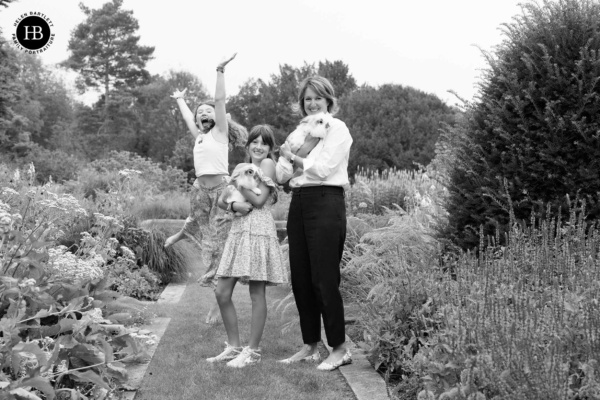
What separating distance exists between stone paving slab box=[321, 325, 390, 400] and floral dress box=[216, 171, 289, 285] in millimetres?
755

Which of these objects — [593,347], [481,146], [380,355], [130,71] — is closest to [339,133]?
[481,146]

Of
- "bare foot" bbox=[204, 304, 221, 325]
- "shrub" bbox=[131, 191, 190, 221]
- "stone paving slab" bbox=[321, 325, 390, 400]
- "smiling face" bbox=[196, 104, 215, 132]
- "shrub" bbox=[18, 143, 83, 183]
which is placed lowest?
"bare foot" bbox=[204, 304, 221, 325]

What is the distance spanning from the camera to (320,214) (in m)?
4.81

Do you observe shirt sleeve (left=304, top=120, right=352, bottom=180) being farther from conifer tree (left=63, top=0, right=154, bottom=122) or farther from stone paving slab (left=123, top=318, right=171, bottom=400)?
conifer tree (left=63, top=0, right=154, bottom=122)

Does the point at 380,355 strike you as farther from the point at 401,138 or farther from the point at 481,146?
the point at 401,138

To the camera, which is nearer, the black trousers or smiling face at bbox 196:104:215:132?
the black trousers

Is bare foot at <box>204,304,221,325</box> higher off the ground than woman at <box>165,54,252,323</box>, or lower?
lower

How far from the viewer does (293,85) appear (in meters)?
43.9

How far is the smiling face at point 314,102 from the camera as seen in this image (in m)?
4.93

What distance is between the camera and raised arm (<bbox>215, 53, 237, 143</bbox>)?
5.48 meters

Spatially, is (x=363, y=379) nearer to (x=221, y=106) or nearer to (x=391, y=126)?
(x=221, y=106)

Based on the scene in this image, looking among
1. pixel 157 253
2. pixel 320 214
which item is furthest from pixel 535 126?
pixel 157 253

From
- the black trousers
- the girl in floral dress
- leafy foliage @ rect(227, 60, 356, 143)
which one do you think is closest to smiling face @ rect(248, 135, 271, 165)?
the girl in floral dress

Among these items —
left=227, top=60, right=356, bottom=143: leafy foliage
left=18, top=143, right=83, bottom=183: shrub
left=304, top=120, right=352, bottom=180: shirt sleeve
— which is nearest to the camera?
left=304, top=120, right=352, bottom=180: shirt sleeve
